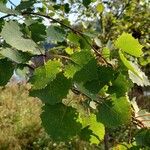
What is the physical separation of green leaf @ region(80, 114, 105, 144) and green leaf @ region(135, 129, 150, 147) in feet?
0.43

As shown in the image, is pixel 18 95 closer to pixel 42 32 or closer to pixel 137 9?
pixel 137 9

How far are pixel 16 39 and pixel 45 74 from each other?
0.11 meters

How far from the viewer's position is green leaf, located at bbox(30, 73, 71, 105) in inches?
45.5

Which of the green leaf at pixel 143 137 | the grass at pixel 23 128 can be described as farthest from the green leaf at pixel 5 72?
the grass at pixel 23 128

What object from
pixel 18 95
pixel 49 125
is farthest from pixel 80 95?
pixel 18 95

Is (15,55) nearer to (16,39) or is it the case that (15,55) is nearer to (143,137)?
(16,39)

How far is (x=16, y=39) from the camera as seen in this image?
45.6 inches

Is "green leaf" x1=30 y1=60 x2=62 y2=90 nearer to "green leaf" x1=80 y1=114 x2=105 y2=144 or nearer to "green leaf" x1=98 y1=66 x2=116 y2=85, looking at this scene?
"green leaf" x1=98 y1=66 x2=116 y2=85

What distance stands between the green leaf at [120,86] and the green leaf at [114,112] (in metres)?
0.07

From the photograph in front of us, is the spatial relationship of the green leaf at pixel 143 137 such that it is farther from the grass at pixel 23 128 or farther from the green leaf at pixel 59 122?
the grass at pixel 23 128

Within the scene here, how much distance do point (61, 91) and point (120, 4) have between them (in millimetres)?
7428

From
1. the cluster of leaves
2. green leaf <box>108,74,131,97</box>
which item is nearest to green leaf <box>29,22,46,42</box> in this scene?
the cluster of leaves

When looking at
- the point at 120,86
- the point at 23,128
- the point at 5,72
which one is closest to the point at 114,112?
the point at 120,86

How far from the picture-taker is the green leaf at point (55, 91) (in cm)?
116
